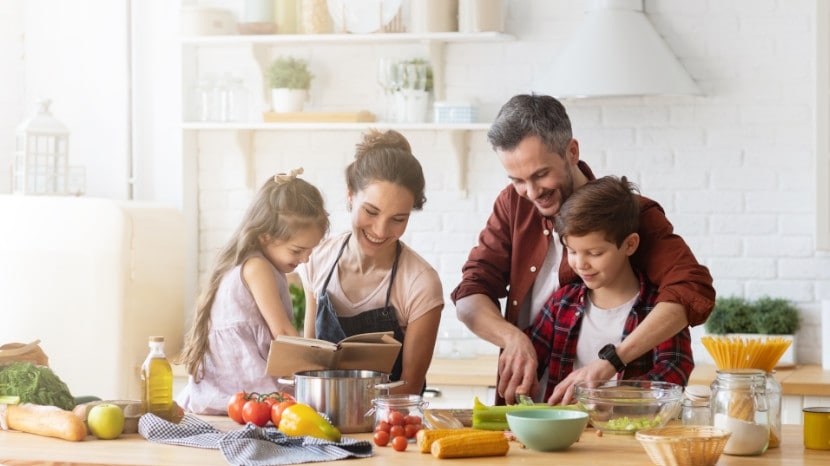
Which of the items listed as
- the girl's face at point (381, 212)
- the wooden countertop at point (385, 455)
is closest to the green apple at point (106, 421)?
the wooden countertop at point (385, 455)

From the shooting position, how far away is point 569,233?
3.10m

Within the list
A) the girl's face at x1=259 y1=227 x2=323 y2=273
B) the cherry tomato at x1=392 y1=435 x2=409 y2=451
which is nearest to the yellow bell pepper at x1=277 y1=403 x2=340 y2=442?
the cherry tomato at x1=392 y1=435 x2=409 y2=451

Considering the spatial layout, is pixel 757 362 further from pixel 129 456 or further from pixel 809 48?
pixel 809 48

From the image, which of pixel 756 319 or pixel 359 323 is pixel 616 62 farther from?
pixel 359 323

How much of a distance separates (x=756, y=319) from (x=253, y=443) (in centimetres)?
305

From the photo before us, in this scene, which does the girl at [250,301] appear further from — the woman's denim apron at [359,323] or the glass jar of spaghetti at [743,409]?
the glass jar of spaghetti at [743,409]

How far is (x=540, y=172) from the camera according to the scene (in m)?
3.11

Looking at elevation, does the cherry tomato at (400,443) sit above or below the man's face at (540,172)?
below

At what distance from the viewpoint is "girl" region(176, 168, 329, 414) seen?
3148 mm

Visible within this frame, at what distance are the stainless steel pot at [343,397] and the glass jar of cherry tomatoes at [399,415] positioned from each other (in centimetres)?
4

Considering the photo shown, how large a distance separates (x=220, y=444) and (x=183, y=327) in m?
3.12

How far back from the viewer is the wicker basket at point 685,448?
2.31 m

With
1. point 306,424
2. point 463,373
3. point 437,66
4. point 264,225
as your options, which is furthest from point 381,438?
point 437,66

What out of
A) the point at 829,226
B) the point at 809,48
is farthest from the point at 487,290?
the point at 809,48
